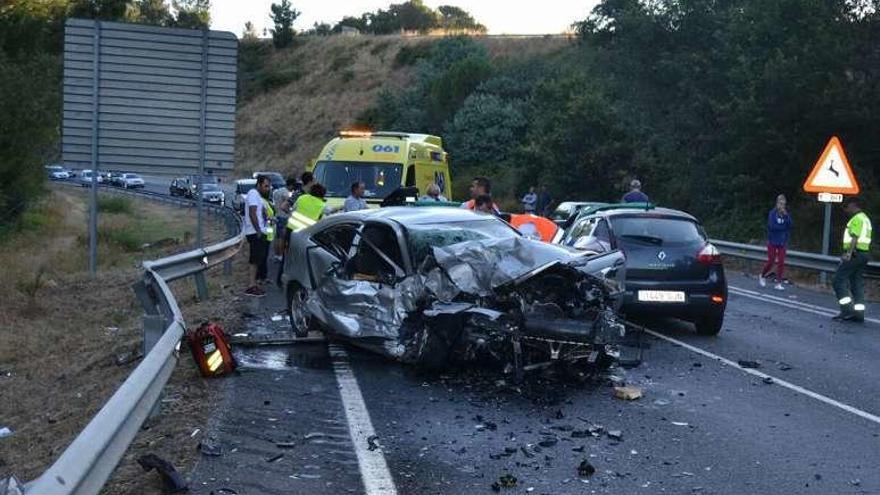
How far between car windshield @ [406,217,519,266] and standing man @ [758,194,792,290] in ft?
34.3

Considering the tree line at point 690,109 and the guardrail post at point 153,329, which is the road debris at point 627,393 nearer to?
the guardrail post at point 153,329

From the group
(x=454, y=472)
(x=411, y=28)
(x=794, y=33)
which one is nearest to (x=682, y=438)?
(x=454, y=472)

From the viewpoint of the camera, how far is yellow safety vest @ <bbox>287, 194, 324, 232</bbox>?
48.8 feet

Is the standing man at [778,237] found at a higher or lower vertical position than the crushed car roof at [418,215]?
lower

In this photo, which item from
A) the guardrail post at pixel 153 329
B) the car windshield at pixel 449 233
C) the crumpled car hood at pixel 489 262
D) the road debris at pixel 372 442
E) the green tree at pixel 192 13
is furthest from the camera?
the green tree at pixel 192 13

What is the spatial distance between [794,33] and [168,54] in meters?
18.5

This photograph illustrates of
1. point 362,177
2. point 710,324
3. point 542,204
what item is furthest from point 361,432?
point 542,204

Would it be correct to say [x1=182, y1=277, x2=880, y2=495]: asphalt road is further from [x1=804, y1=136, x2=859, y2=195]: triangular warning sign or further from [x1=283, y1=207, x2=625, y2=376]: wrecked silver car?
[x1=804, y1=136, x2=859, y2=195]: triangular warning sign

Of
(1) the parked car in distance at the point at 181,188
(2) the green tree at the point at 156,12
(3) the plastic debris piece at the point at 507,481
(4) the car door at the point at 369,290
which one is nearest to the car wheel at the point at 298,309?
(4) the car door at the point at 369,290

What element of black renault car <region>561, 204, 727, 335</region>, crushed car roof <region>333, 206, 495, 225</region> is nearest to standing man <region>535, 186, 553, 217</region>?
black renault car <region>561, 204, 727, 335</region>

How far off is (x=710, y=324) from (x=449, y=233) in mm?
3939

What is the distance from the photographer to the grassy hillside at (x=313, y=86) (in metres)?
75.1

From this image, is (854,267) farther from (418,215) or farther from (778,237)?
(418,215)

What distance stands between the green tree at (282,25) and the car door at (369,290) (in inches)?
3519
